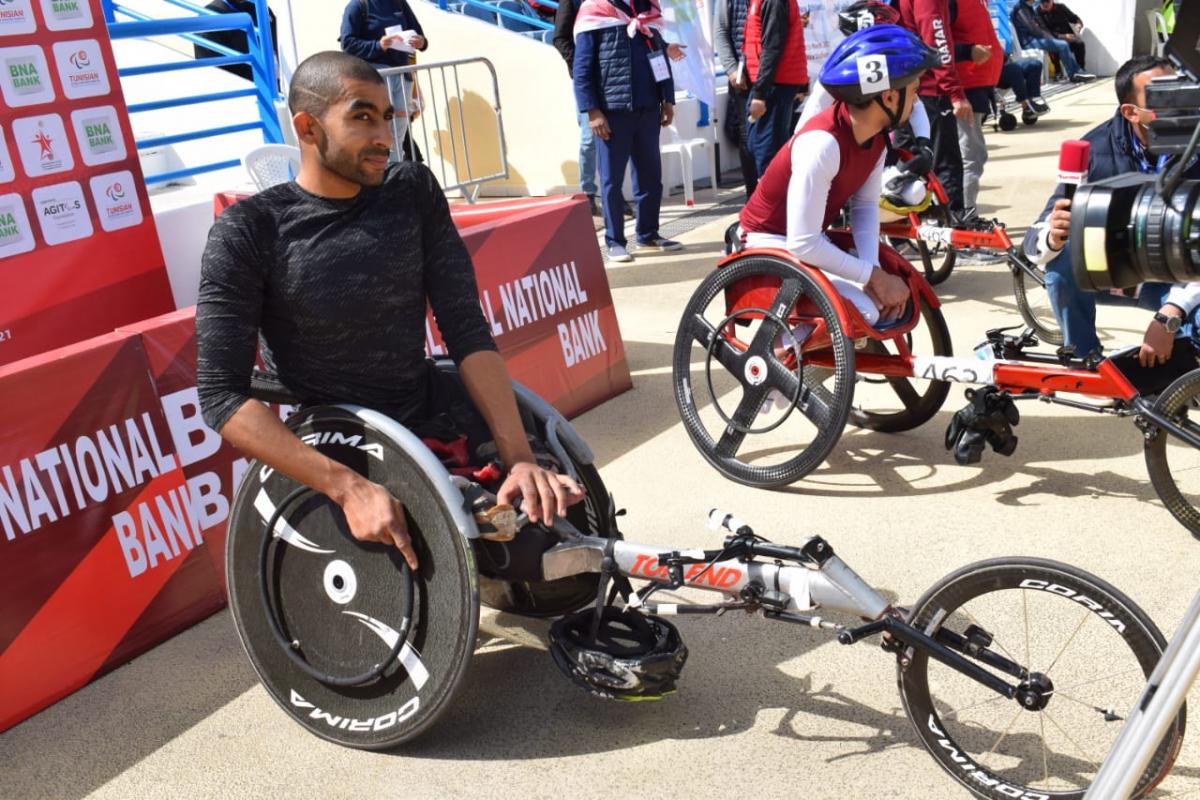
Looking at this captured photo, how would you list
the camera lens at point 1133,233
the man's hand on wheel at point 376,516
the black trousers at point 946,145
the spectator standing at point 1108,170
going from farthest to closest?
the black trousers at point 946,145 < the spectator standing at point 1108,170 < the man's hand on wheel at point 376,516 < the camera lens at point 1133,233

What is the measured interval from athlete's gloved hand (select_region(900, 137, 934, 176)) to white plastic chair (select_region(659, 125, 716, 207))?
420 cm

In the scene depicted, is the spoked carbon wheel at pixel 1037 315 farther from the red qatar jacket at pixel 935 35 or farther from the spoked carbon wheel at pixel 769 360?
the red qatar jacket at pixel 935 35

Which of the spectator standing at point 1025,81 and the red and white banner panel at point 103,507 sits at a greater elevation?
the red and white banner panel at point 103,507

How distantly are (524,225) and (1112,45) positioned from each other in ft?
64.1

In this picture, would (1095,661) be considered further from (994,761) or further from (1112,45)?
(1112,45)

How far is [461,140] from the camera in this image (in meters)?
12.3

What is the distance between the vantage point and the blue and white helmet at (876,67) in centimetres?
462

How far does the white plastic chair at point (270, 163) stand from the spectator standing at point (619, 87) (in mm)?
2327

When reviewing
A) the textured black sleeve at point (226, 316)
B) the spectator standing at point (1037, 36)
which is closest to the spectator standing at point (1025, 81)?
the spectator standing at point (1037, 36)

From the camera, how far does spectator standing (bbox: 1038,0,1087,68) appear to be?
824 inches

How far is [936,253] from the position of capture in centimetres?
809

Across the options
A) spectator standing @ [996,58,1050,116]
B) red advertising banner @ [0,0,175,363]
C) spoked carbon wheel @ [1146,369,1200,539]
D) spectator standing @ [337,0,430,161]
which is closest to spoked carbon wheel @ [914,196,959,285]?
spoked carbon wheel @ [1146,369,1200,539]

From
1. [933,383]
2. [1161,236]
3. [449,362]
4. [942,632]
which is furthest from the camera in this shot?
[933,383]

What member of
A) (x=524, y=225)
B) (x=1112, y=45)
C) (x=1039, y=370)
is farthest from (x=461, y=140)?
(x=1112, y=45)
